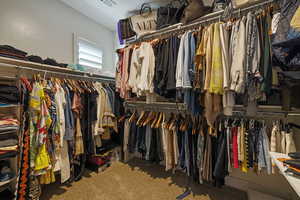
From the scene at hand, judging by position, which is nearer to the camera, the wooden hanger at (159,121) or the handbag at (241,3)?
the handbag at (241,3)

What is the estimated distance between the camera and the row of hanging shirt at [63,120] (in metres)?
1.33

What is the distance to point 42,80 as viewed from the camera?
4.95 feet

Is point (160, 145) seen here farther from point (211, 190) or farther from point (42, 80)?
point (42, 80)

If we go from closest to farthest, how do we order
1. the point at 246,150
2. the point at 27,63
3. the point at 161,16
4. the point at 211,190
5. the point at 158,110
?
the point at 246,150
the point at 27,63
the point at 211,190
the point at 161,16
the point at 158,110

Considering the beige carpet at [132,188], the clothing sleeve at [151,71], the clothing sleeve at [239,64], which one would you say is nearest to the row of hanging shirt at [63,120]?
the beige carpet at [132,188]

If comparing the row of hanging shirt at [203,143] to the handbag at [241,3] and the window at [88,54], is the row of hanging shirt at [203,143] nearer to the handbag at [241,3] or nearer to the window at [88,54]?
the handbag at [241,3]

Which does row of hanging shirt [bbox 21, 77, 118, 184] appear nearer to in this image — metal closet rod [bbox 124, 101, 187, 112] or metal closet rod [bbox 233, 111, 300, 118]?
metal closet rod [bbox 124, 101, 187, 112]

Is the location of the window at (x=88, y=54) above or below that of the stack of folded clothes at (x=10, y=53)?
above

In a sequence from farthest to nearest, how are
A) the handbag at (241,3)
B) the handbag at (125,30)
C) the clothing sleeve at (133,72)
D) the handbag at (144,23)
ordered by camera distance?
the handbag at (125,30) < the handbag at (144,23) < the clothing sleeve at (133,72) < the handbag at (241,3)

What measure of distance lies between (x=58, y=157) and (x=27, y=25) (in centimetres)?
176

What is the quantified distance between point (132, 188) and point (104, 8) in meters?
2.74

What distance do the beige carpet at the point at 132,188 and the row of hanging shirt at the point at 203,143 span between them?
8.1 inches

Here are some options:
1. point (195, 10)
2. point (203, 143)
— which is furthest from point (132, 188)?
point (195, 10)

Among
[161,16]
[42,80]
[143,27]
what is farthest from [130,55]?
[42,80]
